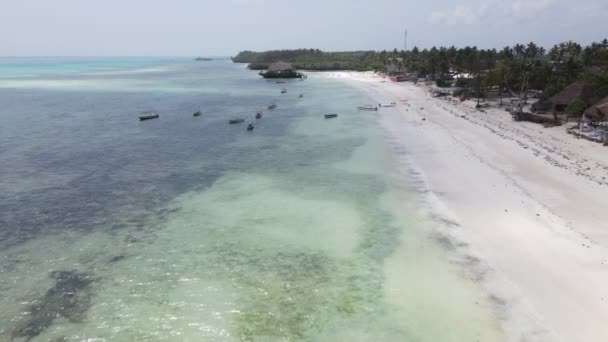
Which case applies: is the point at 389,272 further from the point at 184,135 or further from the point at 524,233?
the point at 184,135

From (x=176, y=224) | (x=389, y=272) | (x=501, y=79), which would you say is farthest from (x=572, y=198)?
(x=501, y=79)

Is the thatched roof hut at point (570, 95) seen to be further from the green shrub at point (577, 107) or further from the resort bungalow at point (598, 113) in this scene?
the resort bungalow at point (598, 113)

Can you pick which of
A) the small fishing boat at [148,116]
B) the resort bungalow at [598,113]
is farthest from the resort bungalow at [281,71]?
the resort bungalow at [598,113]

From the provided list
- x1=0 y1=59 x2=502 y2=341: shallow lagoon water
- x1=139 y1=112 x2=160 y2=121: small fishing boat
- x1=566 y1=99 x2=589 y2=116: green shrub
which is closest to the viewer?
x1=0 y1=59 x2=502 y2=341: shallow lagoon water

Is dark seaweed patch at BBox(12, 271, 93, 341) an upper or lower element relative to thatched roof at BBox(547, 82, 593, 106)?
lower

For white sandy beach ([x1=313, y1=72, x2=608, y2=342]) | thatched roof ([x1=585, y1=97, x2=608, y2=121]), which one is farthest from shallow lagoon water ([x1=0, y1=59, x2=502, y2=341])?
thatched roof ([x1=585, y1=97, x2=608, y2=121])

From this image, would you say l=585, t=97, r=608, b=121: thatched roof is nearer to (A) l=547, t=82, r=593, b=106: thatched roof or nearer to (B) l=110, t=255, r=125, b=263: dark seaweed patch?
(A) l=547, t=82, r=593, b=106: thatched roof
